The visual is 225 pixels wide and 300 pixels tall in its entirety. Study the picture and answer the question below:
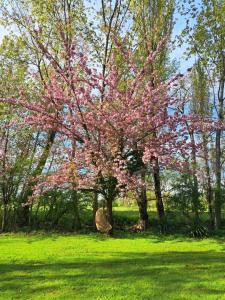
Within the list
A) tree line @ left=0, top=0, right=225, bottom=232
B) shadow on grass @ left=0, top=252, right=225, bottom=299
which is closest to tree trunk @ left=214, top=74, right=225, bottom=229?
tree line @ left=0, top=0, right=225, bottom=232

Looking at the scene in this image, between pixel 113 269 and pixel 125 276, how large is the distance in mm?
743

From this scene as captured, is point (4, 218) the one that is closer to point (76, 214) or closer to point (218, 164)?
point (76, 214)

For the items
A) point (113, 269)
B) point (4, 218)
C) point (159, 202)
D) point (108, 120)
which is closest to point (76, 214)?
point (4, 218)

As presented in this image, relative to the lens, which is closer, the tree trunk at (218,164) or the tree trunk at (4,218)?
Answer: the tree trunk at (218,164)

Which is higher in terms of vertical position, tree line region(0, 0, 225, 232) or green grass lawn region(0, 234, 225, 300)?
tree line region(0, 0, 225, 232)

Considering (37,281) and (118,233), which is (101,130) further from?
(37,281)

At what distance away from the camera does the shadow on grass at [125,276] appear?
596 centimetres

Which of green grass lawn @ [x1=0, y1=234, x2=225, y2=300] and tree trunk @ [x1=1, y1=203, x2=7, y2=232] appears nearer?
green grass lawn @ [x1=0, y1=234, x2=225, y2=300]

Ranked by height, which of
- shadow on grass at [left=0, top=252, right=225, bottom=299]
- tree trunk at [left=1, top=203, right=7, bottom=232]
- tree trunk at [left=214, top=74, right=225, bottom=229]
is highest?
tree trunk at [left=214, top=74, right=225, bottom=229]

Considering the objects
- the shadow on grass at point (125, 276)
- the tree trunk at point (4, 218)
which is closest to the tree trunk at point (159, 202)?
the shadow on grass at point (125, 276)

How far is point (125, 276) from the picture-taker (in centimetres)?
702

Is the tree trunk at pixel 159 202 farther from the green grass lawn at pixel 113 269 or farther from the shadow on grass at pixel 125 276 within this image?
the shadow on grass at pixel 125 276

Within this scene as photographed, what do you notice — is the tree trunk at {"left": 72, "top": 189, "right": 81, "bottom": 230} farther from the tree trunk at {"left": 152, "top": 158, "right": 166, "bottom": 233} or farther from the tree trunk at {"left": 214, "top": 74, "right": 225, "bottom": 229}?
the tree trunk at {"left": 214, "top": 74, "right": 225, "bottom": 229}

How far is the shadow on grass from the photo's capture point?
5.96m
